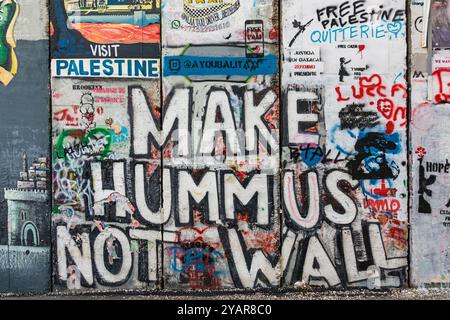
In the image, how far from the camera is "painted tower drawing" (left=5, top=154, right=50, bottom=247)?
8.25 meters

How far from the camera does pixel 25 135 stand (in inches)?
324

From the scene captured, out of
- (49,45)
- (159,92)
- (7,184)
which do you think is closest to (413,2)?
(159,92)

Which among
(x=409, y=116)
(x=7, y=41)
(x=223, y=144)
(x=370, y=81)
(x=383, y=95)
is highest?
(x=7, y=41)

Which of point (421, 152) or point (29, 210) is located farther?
point (29, 210)

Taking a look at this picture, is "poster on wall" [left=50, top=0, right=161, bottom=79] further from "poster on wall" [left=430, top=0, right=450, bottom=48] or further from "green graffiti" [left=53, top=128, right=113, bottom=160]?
"poster on wall" [left=430, top=0, right=450, bottom=48]

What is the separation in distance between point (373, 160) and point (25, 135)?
3.85 metres

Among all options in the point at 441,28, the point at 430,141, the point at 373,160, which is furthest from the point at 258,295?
the point at 441,28

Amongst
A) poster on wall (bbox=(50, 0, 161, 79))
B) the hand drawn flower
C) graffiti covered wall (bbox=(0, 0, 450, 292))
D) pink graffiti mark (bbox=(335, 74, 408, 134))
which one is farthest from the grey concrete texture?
poster on wall (bbox=(50, 0, 161, 79))

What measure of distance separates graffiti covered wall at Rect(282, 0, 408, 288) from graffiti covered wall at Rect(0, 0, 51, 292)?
2669mm

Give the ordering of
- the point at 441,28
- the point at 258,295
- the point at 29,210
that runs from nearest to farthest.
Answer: the point at 441,28 → the point at 258,295 → the point at 29,210

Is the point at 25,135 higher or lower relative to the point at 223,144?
higher

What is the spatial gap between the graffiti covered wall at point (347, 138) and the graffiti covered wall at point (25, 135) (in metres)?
2.67

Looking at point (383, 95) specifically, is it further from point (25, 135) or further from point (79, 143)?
point (25, 135)

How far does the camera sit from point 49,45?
325 inches
